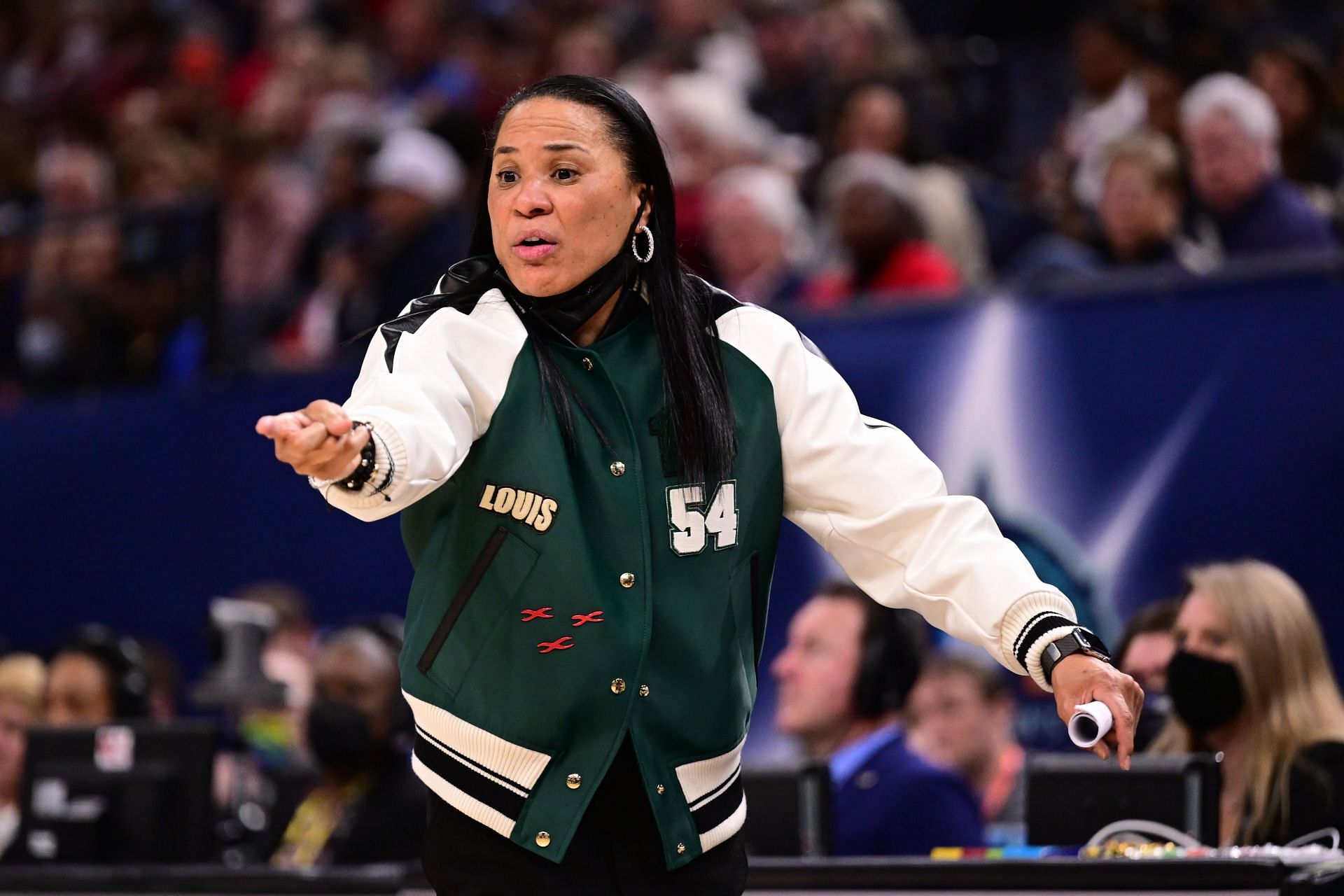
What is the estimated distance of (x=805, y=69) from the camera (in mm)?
8742

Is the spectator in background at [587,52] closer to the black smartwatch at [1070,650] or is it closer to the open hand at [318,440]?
the black smartwatch at [1070,650]

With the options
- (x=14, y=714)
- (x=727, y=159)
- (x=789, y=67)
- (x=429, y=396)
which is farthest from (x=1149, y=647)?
(x=789, y=67)

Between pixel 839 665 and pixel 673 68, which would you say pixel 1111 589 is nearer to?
pixel 839 665

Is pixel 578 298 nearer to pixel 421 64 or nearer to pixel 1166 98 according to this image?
pixel 1166 98

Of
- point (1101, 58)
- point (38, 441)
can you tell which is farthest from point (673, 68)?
point (38, 441)

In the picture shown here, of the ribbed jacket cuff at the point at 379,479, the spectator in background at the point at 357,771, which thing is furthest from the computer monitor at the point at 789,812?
the ribbed jacket cuff at the point at 379,479

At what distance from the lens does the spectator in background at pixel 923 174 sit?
22.2 ft

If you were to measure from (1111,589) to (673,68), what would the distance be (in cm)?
417

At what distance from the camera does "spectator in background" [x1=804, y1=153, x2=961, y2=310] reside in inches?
245

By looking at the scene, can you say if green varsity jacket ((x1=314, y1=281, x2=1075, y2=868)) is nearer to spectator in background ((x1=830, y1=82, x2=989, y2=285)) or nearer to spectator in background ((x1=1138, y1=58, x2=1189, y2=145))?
spectator in background ((x1=830, y1=82, x2=989, y2=285))

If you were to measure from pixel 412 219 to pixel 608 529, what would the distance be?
18.3ft

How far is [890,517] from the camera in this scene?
256cm

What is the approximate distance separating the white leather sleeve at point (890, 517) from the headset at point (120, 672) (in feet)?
10.8

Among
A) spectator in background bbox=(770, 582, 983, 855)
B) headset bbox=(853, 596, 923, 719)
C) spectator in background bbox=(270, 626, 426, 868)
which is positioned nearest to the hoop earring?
spectator in background bbox=(770, 582, 983, 855)
